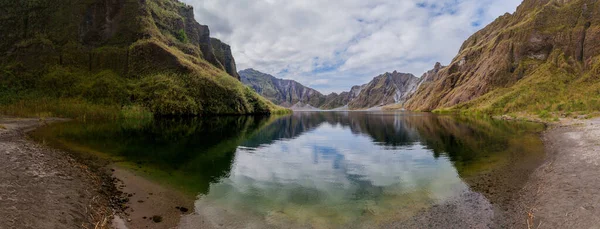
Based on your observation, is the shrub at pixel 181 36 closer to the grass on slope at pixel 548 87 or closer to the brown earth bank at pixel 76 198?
the brown earth bank at pixel 76 198

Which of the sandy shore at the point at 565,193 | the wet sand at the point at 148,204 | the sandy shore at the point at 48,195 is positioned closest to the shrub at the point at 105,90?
the sandy shore at the point at 48,195

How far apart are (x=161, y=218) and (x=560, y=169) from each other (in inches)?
963

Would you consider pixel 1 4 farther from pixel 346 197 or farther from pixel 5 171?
pixel 346 197

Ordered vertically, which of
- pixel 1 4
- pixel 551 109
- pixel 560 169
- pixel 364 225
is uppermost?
pixel 1 4

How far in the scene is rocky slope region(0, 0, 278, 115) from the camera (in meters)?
95.6

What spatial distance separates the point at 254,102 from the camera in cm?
14288

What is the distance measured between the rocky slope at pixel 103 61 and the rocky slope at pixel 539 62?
116235mm

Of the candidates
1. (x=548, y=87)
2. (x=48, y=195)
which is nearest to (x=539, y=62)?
(x=548, y=87)

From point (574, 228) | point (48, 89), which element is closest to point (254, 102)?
point (48, 89)

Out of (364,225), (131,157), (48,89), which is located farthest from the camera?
(48,89)

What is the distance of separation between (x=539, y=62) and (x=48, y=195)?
182m

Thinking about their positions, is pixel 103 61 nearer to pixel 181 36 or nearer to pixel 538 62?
pixel 181 36

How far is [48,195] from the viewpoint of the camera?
1206 centimetres

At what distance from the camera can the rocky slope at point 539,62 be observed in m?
110
